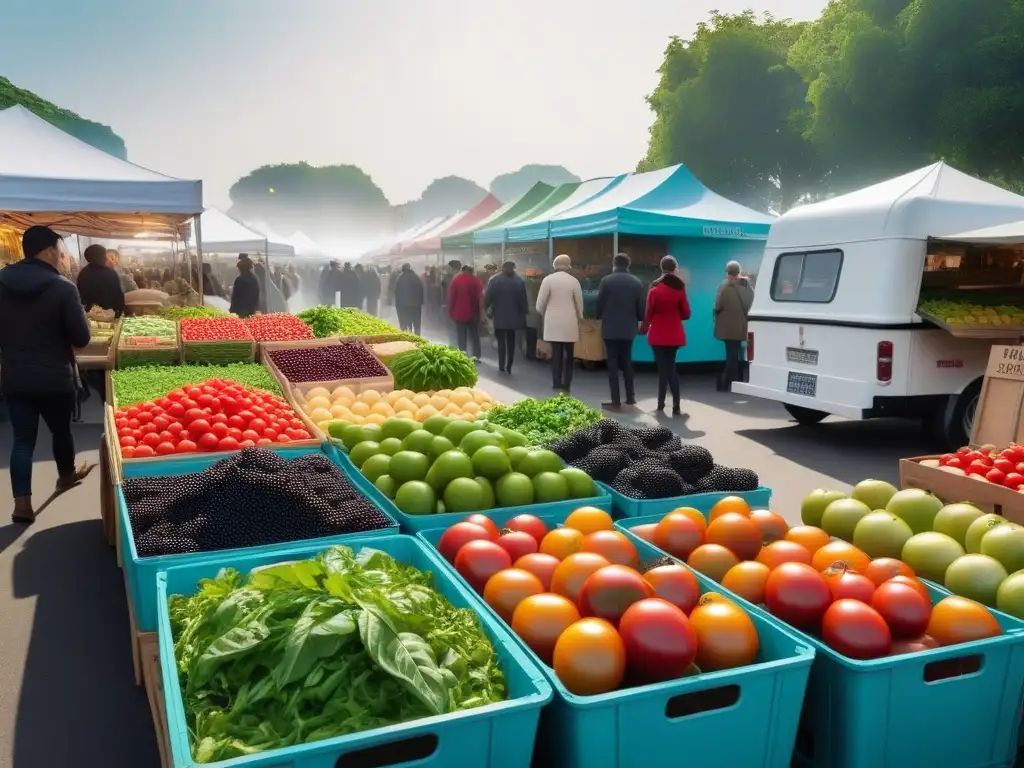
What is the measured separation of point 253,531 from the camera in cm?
351

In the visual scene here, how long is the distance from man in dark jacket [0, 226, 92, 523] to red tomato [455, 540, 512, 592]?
4552mm

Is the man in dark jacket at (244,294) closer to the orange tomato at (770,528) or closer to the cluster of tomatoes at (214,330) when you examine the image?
the cluster of tomatoes at (214,330)

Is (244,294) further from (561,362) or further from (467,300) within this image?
(561,362)

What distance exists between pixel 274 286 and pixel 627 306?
1709cm

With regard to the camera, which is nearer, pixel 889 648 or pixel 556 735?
pixel 556 735

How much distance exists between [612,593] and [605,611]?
0.19 feet

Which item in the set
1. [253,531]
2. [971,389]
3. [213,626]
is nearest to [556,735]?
[213,626]

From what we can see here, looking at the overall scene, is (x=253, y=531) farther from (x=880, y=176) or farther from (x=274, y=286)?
(x=880, y=176)

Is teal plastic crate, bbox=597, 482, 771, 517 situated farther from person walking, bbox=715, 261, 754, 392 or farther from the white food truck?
person walking, bbox=715, 261, 754, 392

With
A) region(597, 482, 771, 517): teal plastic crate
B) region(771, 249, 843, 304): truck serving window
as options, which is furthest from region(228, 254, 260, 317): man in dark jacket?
region(597, 482, 771, 517): teal plastic crate

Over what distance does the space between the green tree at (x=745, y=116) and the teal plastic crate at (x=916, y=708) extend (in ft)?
118

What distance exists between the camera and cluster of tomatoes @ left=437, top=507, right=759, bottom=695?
2.37 metres

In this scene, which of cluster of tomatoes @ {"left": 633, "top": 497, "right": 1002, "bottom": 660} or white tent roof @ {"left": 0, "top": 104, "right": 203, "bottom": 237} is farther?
white tent roof @ {"left": 0, "top": 104, "right": 203, "bottom": 237}

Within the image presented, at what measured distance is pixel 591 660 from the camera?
2.34m
